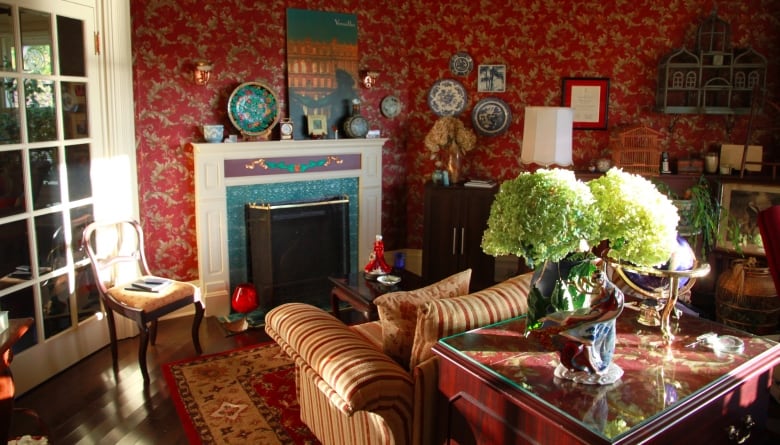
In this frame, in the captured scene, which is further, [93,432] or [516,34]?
[516,34]

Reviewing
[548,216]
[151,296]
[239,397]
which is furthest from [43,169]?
[548,216]

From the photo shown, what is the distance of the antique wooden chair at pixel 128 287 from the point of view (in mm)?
3742

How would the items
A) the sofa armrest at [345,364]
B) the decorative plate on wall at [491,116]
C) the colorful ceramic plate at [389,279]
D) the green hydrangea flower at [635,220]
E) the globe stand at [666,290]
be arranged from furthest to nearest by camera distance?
1. the decorative plate on wall at [491,116]
2. the colorful ceramic plate at [389,279]
3. the sofa armrest at [345,364]
4. the globe stand at [666,290]
5. the green hydrangea flower at [635,220]

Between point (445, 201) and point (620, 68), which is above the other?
point (620, 68)

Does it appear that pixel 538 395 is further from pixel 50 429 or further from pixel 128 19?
pixel 128 19

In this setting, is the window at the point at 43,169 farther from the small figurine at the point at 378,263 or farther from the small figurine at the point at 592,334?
the small figurine at the point at 592,334

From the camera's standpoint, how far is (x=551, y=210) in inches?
68.3

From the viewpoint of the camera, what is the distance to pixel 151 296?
151 inches

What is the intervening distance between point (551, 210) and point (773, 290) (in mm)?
3417

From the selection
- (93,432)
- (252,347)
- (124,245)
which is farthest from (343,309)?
(93,432)

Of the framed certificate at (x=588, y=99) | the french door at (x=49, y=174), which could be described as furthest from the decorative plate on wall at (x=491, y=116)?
the french door at (x=49, y=174)

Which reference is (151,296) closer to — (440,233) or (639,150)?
(440,233)

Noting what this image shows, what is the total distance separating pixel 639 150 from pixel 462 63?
1.59m

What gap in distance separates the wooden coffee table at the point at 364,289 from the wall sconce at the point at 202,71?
1.67 metres
